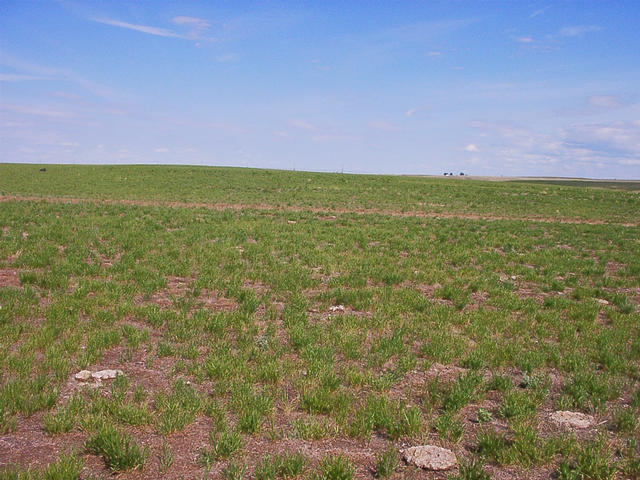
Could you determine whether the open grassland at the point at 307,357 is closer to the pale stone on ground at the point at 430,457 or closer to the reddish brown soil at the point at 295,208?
the pale stone on ground at the point at 430,457

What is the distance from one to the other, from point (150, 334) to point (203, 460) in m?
3.63

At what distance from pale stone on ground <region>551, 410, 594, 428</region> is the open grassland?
0.08 m

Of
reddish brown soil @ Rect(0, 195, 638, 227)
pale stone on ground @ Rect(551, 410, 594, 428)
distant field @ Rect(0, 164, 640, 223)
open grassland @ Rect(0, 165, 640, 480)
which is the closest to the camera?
open grassland @ Rect(0, 165, 640, 480)

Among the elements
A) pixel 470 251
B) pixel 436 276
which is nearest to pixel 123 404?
pixel 436 276

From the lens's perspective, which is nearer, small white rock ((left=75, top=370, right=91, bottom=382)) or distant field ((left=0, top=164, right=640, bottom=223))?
small white rock ((left=75, top=370, right=91, bottom=382))

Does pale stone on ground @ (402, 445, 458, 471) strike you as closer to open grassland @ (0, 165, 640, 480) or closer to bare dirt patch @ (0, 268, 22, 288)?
open grassland @ (0, 165, 640, 480)

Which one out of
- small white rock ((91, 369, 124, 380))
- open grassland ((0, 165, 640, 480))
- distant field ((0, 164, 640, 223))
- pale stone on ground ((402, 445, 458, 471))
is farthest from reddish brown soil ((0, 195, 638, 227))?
pale stone on ground ((402, 445, 458, 471))

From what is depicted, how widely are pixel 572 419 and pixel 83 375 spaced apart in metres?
5.98

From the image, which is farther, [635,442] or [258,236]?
[258,236]

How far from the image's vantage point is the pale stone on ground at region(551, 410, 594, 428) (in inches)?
199

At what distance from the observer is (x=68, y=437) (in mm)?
4543

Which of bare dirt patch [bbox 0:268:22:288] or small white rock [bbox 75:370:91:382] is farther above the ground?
bare dirt patch [bbox 0:268:22:288]

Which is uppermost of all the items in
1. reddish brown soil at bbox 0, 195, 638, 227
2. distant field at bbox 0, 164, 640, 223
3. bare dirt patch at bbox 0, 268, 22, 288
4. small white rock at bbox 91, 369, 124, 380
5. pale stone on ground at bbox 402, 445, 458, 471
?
distant field at bbox 0, 164, 640, 223

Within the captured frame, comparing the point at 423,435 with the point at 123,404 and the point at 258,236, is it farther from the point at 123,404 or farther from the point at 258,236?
the point at 258,236
